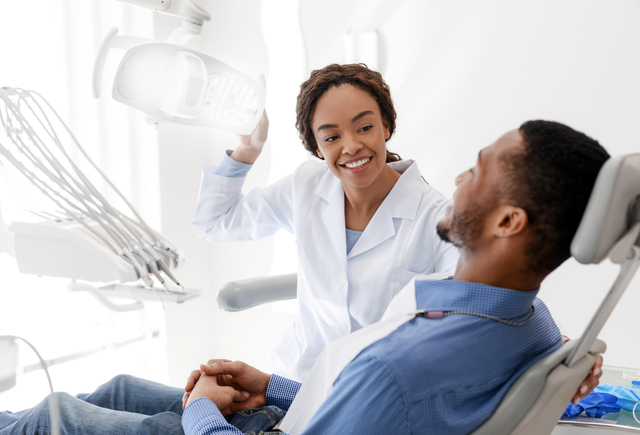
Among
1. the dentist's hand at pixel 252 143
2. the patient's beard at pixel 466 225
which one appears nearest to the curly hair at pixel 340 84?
the dentist's hand at pixel 252 143

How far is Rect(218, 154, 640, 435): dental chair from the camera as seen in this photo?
636 mm

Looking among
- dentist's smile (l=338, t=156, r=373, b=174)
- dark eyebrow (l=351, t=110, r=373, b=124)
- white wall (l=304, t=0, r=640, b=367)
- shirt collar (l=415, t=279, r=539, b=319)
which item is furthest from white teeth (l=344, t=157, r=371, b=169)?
white wall (l=304, t=0, r=640, b=367)

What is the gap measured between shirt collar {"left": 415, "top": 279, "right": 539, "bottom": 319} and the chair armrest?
0.62 meters

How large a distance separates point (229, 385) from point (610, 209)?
2.85ft

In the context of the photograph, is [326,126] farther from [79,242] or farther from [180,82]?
[79,242]

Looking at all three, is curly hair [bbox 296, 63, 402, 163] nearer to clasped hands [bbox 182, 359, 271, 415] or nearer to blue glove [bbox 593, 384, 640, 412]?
clasped hands [bbox 182, 359, 271, 415]

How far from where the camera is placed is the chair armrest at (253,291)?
53.3 inches

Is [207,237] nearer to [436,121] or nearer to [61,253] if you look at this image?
[61,253]

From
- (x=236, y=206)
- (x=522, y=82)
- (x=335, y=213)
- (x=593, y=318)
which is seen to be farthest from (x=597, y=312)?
(x=522, y=82)

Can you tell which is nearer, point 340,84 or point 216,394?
point 216,394

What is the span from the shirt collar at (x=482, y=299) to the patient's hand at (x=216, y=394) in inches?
18.8

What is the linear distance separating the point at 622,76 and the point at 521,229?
1336 millimetres

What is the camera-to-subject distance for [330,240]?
4.66ft

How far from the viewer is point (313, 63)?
94.1 inches
